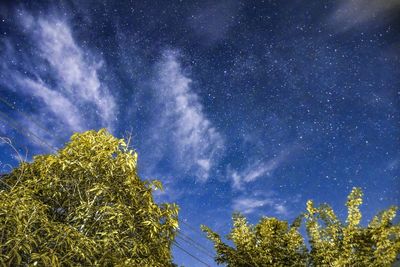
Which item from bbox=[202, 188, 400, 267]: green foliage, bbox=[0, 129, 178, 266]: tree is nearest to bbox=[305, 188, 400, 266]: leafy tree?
bbox=[202, 188, 400, 267]: green foliage

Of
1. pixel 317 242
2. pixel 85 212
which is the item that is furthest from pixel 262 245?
pixel 85 212

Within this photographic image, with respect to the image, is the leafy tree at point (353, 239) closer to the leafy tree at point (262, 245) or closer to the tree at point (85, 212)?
the leafy tree at point (262, 245)

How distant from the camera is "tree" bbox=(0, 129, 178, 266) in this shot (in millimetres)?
5926

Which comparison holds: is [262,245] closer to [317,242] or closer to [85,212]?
[317,242]

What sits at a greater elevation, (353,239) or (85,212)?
(353,239)

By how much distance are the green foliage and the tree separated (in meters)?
8.52

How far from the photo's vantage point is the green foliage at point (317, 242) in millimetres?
13242

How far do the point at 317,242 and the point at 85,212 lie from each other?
10315 millimetres

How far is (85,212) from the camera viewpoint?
7078 mm

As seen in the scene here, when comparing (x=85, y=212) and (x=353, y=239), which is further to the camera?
(x=353, y=239)

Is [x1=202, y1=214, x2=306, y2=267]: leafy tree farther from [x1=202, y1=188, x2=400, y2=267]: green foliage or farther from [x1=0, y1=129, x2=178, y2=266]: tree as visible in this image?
[x1=0, y1=129, x2=178, y2=266]: tree

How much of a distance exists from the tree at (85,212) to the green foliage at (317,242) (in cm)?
852

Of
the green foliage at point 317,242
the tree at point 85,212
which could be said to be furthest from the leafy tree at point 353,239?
the tree at point 85,212

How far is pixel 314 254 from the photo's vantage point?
48.6ft
